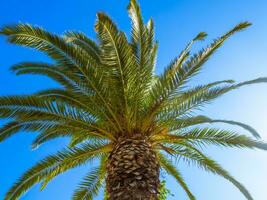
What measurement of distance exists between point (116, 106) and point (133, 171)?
1.94 m

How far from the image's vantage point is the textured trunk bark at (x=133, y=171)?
1080 centimetres

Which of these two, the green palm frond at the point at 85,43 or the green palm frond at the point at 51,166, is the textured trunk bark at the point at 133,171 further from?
the green palm frond at the point at 85,43

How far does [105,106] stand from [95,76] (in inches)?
30.9

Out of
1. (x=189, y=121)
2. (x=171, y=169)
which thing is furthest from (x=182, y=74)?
(x=171, y=169)

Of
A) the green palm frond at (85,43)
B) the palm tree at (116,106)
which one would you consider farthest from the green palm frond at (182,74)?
the green palm frond at (85,43)

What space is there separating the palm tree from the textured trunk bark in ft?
0.10

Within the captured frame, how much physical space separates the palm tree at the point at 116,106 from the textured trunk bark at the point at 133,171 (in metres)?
0.03

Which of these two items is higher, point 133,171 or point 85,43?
point 85,43

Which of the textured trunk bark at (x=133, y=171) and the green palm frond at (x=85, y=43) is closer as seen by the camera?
the textured trunk bark at (x=133, y=171)

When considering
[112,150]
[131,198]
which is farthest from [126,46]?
[131,198]

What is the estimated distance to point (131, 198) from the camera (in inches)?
418

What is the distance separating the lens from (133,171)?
36.6ft

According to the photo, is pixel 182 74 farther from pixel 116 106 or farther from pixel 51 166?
pixel 51 166

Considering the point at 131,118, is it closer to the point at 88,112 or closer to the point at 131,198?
the point at 88,112
